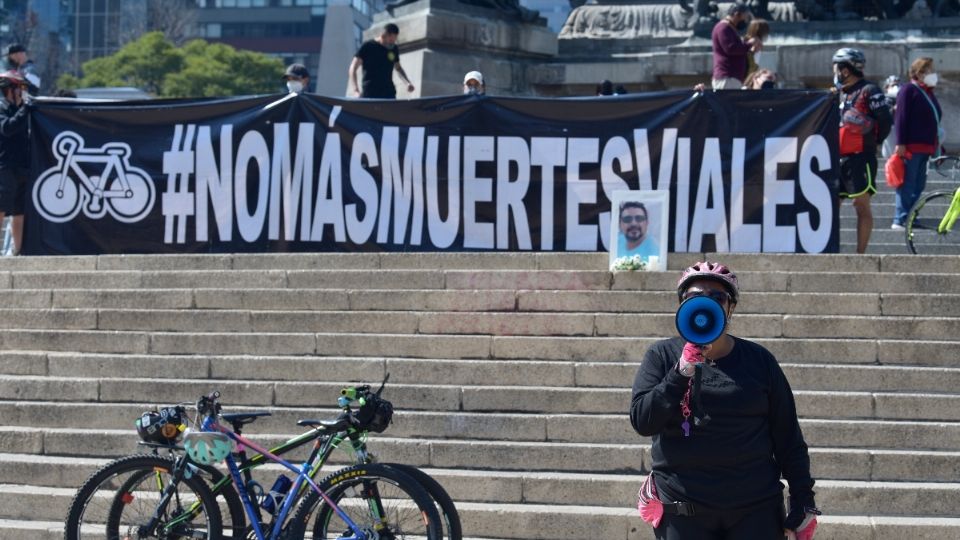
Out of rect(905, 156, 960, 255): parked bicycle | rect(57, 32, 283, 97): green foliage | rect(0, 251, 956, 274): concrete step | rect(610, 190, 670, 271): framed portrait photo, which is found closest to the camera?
rect(610, 190, 670, 271): framed portrait photo

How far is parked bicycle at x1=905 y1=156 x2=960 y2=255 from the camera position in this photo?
1210cm

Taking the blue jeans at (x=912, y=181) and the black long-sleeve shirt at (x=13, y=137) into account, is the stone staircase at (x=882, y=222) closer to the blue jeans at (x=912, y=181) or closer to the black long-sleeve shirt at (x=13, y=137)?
the blue jeans at (x=912, y=181)

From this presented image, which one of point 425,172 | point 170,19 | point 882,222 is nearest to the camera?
point 425,172

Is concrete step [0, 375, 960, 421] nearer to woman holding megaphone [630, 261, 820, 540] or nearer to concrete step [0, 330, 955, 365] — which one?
concrete step [0, 330, 955, 365]

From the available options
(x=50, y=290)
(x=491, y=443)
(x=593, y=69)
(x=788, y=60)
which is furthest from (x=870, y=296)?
(x=593, y=69)

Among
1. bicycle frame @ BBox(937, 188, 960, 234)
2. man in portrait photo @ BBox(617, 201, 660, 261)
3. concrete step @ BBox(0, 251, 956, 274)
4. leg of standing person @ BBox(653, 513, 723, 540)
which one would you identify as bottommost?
leg of standing person @ BBox(653, 513, 723, 540)

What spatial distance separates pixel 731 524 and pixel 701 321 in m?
0.72

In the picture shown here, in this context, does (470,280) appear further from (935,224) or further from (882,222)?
(882,222)

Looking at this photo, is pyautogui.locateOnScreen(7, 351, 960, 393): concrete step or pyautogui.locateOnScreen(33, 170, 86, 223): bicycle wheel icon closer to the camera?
pyautogui.locateOnScreen(7, 351, 960, 393): concrete step

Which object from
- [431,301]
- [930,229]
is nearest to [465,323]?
[431,301]

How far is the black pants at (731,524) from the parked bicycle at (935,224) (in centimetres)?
748

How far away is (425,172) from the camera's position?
12.7 meters

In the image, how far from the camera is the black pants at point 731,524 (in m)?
5.08

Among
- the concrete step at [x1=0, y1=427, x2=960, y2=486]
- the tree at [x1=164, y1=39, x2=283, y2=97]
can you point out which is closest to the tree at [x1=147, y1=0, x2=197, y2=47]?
the tree at [x1=164, y1=39, x2=283, y2=97]
